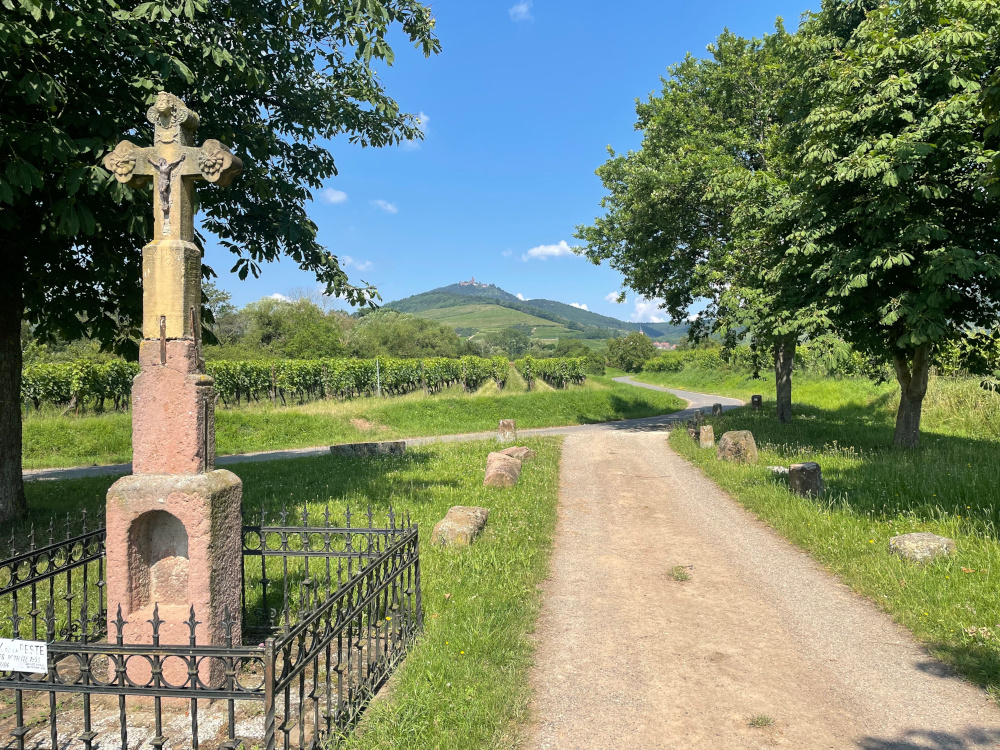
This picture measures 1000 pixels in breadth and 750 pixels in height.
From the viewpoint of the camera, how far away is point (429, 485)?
12.4 m

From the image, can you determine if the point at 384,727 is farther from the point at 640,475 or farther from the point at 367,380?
the point at 367,380

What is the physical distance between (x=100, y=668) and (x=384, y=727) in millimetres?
2853

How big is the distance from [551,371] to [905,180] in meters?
40.9

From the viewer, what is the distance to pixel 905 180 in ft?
34.6

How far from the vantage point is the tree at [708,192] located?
51.8 feet

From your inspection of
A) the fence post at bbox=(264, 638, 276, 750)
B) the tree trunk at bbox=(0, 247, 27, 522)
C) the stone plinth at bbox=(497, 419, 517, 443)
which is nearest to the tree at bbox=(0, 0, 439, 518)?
the tree trunk at bbox=(0, 247, 27, 522)

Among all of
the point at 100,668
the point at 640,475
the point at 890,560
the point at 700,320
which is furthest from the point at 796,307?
the point at 100,668

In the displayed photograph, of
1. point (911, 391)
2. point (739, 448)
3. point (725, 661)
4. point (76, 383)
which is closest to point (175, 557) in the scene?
point (725, 661)

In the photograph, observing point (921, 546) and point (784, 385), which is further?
point (784, 385)

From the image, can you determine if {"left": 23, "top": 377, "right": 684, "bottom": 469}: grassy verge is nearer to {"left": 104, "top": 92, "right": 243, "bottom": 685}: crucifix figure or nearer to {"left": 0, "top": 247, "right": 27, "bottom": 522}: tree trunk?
{"left": 0, "top": 247, "right": 27, "bottom": 522}: tree trunk

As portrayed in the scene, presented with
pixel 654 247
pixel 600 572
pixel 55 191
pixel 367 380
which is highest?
pixel 654 247

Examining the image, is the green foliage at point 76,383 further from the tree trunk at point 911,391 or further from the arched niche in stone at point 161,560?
the tree trunk at point 911,391

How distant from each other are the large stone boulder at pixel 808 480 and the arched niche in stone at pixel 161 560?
9.68 metres

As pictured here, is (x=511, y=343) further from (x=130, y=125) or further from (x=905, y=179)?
(x=130, y=125)
